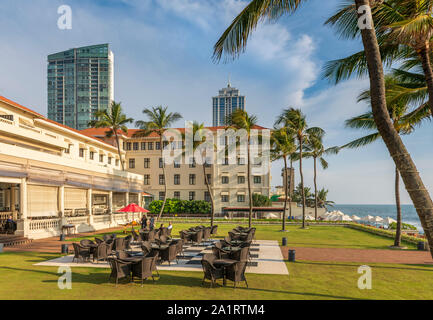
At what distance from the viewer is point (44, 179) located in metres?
23.0

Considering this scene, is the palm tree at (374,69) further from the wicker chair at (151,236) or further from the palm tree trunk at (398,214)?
the palm tree trunk at (398,214)

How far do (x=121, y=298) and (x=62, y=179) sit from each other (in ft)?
63.5

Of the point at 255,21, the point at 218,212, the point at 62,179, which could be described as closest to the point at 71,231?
the point at 62,179

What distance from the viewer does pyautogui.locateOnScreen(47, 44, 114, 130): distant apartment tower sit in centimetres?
15762

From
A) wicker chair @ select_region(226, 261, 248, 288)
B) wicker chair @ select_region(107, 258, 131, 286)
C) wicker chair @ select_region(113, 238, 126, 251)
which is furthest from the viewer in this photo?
wicker chair @ select_region(113, 238, 126, 251)

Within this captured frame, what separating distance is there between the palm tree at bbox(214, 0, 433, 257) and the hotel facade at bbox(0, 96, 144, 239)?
18.6m

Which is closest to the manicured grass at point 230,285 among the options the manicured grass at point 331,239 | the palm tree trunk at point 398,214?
the palm tree trunk at point 398,214

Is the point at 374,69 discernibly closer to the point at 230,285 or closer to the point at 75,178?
the point at 230,285

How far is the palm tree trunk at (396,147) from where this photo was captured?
15.6ft

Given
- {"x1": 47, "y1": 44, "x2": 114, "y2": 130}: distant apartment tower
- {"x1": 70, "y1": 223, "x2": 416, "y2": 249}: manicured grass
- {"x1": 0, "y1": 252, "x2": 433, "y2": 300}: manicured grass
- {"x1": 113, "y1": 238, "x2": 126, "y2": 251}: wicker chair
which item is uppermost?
{"x1": 47, "y1": 44, "x2": 114, "y2": 130}: distant apartment tower

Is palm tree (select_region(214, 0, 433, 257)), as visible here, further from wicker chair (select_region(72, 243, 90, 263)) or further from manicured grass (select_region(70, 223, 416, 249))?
manicured grass (select_region(70, 223, 416, 249))

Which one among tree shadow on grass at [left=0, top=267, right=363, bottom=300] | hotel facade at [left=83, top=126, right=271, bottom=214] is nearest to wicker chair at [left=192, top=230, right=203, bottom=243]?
tree shadow on grass at [left=0, top=267, right=363, bottom=300]

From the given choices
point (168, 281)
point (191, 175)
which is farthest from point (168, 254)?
point (191, 175)
